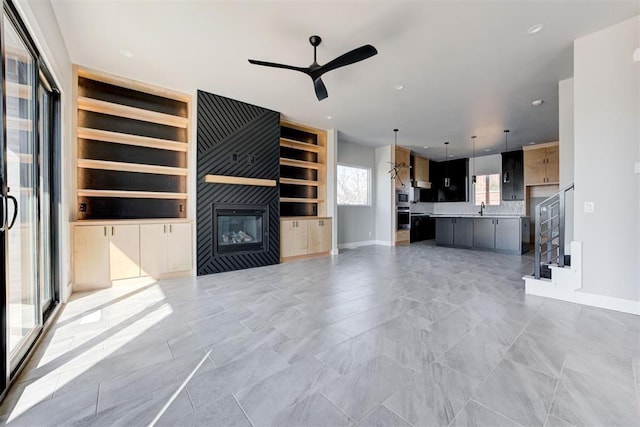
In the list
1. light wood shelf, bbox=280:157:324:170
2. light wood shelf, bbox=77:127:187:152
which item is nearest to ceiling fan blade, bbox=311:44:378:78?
light wood shelf, bbox=77:127:187:152

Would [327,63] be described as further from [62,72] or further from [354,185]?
[354,185]

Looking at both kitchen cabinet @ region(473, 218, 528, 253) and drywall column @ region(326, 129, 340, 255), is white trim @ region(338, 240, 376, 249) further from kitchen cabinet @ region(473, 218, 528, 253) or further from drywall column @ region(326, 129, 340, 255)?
kitchen cabinet @ region(473, 218, 528, 253)

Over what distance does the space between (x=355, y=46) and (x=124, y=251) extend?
400cm

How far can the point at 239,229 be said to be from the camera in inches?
191

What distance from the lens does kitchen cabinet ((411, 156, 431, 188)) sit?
8.66m

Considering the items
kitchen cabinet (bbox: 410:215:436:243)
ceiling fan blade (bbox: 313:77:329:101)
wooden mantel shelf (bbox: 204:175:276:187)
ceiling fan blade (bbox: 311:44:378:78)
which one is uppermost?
ceiling fan blade (bbox: 311:44:378:78)

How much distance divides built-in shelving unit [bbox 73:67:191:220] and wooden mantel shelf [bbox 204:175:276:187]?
1.51 feet

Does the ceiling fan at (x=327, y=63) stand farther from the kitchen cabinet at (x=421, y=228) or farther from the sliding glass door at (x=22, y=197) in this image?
the kitchen cabinet at (x=421, y=228)

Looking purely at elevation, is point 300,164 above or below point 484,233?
above

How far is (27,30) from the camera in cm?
200

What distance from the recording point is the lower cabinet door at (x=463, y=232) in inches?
279

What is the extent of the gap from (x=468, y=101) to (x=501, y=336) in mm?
3969

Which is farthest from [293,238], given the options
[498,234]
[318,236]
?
[498,234]

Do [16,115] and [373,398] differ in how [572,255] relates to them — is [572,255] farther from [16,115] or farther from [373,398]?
[16,115]
